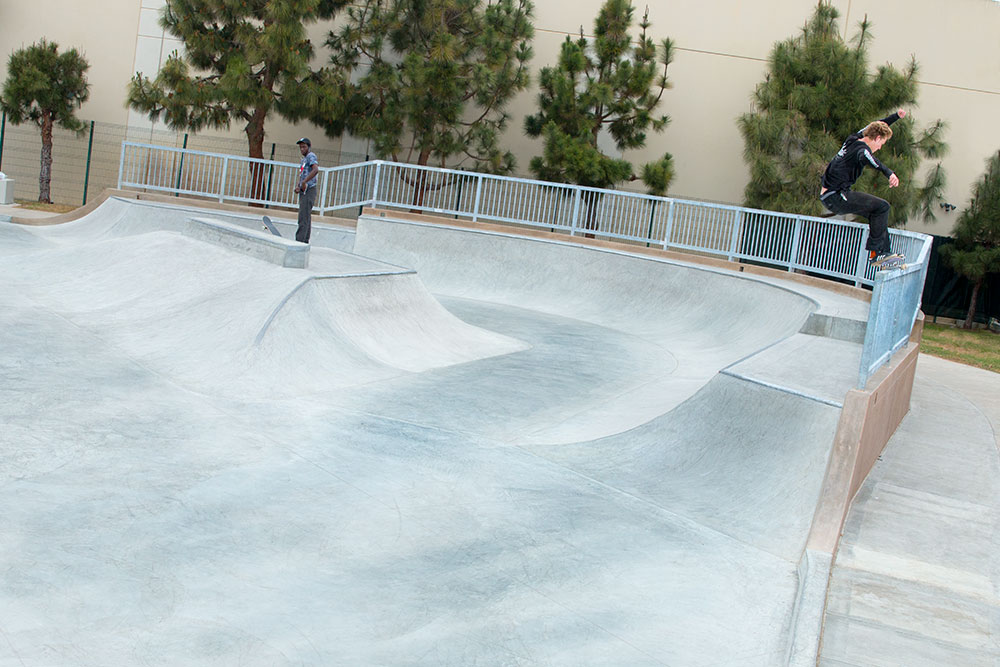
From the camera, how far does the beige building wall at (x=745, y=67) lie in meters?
25.0

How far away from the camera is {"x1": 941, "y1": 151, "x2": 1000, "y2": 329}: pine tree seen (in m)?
22.0

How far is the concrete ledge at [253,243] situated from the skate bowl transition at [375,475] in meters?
0.04

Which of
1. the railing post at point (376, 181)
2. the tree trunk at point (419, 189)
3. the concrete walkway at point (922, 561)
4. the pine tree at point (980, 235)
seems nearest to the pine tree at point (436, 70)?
the tree trunk at point (419, 189)

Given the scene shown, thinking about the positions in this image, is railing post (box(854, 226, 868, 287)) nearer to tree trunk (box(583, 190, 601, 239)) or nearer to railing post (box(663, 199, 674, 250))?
railing post (box(663, 199, 674, 250))

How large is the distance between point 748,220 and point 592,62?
8.77 m

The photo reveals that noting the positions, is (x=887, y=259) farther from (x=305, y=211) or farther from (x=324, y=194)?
(x=324, y=194)

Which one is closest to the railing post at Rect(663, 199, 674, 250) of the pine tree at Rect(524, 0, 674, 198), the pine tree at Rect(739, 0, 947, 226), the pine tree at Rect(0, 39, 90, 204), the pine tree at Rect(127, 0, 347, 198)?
the pine tree at Rect(524, 0, 674, 198)

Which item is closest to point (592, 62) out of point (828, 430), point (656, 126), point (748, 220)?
point (656, 126)

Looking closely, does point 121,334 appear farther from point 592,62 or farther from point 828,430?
point 592,62

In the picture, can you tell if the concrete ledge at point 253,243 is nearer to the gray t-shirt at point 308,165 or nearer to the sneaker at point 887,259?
the gray t-shirt at point 308,165

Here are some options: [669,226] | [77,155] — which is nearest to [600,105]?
[669,226]

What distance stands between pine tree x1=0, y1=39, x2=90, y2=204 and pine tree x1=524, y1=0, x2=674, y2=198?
1277 centimetres

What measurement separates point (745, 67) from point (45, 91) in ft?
63.1

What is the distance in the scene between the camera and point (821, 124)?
72.4ft
